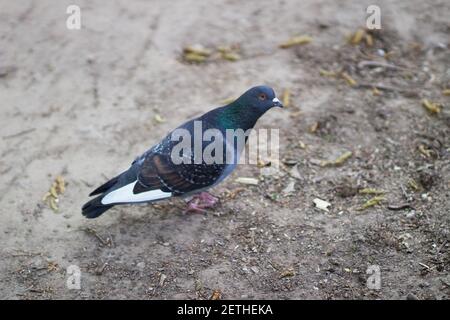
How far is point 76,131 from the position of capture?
6.16 metres

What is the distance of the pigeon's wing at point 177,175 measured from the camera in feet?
16.5

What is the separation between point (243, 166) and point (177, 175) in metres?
1.04

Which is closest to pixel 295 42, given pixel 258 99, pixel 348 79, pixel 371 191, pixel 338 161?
pixel 348 79

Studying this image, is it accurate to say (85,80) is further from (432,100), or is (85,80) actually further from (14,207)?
(432,100)

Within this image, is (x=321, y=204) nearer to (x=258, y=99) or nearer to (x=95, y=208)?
(x=258, y=99)

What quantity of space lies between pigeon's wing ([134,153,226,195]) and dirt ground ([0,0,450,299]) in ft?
1.33

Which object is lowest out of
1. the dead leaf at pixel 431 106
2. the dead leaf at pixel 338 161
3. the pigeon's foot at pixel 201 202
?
the pigeon's foot at pixel 201 202

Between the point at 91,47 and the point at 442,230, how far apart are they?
459 centimetres

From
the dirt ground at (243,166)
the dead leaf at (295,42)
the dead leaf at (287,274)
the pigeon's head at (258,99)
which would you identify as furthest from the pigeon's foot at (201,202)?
Result: the dead leaf at (295,42)

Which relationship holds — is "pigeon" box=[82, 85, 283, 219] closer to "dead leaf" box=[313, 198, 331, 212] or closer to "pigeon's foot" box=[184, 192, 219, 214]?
"pigeon's foot" box=[184, 192, 219, 214]

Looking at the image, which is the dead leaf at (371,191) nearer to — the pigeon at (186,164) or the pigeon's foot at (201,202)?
the pigeon at (186,164)

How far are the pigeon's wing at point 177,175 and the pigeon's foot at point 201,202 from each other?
335mm

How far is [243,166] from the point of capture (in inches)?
232

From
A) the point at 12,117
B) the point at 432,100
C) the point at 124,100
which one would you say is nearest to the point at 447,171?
the point at 432,100
